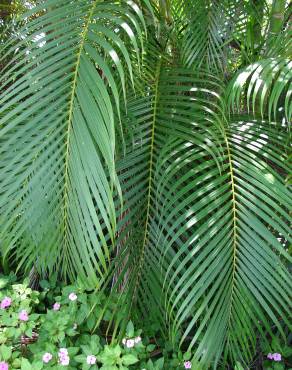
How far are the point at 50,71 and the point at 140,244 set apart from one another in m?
0.46

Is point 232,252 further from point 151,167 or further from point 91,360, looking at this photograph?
point 91,360

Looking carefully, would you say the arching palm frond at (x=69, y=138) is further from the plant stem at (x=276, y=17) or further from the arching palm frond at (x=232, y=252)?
the plant stem at (x=276, y=17)

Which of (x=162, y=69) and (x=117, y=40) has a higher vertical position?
(x=162, y=69)

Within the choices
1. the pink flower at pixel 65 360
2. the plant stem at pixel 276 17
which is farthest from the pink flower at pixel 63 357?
the plant stem at pixel 276 17

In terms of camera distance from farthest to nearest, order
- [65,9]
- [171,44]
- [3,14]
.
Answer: [3,14]
[171,44]
[65,9]

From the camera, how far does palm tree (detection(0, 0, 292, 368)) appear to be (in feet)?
2.56

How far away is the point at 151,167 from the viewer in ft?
3.34

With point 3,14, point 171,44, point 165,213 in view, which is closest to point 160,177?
point 165,213

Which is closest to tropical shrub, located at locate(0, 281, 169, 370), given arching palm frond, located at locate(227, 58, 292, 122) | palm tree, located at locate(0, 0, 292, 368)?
palm tree, located at locate(0, 0, 292, 368)

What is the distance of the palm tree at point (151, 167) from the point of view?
781 mm

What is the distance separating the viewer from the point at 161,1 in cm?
119

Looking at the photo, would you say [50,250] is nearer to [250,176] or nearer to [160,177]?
[160,177]

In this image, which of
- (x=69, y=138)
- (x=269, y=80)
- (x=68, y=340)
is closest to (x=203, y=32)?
(x=269, y=80)

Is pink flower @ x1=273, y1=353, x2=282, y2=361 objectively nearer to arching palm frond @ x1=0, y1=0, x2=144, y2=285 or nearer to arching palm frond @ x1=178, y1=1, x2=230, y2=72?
arching palm frond @ x1=0, y1=0, x2=144, y2=285
